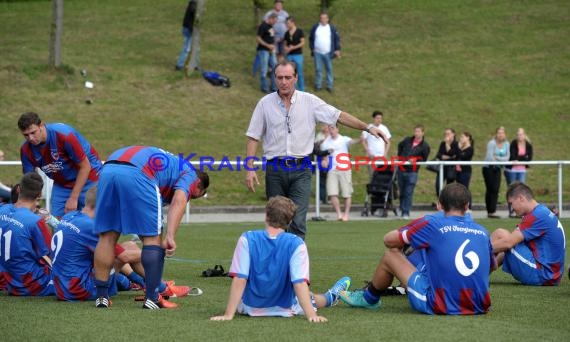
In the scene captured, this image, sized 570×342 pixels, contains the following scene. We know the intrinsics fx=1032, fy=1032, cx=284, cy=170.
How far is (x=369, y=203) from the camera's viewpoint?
864 inches

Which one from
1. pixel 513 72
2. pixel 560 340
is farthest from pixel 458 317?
pixel 513 72

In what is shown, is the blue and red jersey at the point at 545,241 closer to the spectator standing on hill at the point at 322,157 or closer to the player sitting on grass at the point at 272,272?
the player sitting on grass at the point at 272,272

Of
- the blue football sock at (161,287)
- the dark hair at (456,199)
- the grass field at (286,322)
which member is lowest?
the grass field at (286,322)

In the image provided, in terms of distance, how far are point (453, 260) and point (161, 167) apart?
2.55 m

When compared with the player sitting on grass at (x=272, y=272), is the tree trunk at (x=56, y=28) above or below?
above

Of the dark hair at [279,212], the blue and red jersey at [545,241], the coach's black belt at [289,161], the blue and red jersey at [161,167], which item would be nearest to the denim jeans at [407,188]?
the coach's black belt at [289,161]

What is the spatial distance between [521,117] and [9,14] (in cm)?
1919

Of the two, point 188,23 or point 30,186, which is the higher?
point 188,23

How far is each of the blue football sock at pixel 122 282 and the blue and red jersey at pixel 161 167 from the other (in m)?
1.43

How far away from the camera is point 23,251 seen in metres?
9.57

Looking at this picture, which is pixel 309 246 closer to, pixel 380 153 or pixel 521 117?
pixel 380 153

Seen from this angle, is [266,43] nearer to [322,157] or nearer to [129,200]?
[322,157]

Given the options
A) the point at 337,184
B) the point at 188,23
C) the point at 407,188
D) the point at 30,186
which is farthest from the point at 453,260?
the point at 188,23

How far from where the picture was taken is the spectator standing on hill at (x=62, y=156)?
1027 cm
